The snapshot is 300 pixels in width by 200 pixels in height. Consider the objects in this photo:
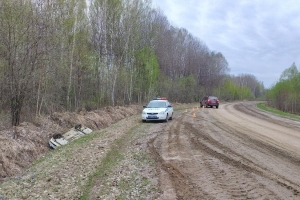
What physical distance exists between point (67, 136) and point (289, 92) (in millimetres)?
55236

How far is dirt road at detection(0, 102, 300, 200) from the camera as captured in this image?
225 inches

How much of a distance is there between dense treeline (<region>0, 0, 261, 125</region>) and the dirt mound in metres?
1.14

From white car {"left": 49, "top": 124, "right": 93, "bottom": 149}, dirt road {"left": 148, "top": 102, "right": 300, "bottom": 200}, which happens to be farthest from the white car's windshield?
dirt road {"left": 148, "top": 102, "right": 300, "bottom": 200}

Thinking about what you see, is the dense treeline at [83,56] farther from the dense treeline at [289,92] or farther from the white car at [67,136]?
the dense treeline at [289,92]

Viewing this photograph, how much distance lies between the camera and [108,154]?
30.4ft

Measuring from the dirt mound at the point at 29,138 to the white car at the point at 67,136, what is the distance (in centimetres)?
30

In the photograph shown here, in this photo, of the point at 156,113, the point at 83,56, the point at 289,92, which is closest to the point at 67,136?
the point at 156,113

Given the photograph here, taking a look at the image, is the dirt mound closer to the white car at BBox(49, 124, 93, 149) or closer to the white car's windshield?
the white car at BBox(49, 124, 93, 149)

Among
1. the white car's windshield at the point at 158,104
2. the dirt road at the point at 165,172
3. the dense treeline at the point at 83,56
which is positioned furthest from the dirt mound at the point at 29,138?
the white car's windshield at the point at 158,104

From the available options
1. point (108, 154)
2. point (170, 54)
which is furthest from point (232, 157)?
point (170, 54)

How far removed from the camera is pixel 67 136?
1284 centimetres

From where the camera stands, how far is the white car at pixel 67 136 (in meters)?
11.5

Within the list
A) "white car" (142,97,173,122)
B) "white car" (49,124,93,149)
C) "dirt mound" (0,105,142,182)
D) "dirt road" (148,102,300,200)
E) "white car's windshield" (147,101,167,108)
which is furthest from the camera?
"white car's windshield" (147,101,167,108)

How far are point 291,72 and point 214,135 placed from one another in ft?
181
